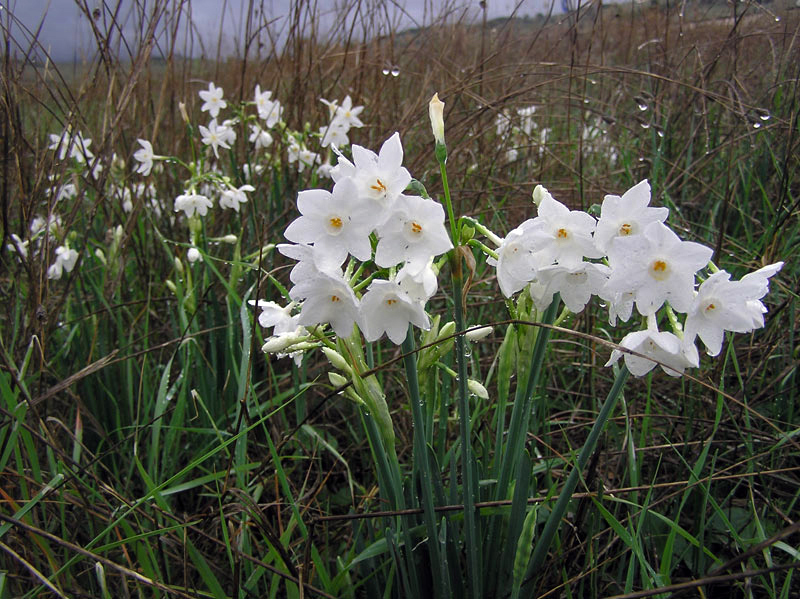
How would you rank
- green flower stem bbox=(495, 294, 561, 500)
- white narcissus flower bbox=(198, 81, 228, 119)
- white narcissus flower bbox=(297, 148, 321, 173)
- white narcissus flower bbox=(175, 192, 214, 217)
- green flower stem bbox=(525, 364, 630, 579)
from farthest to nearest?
white narcissus flower bbox=(198, 81, 228, 119) → white narcissus flower bbox=(297, 148, 321, 173) → white narcissus flower bbox=(175, 192, 214, 217) → green flower stem bbox=(495, 294, 561, 500) → green flower stem bbox=(525, 364, 630, 579)

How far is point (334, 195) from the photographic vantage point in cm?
96

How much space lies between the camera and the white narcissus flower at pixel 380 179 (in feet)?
3.20

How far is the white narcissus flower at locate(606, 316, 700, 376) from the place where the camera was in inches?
38.9

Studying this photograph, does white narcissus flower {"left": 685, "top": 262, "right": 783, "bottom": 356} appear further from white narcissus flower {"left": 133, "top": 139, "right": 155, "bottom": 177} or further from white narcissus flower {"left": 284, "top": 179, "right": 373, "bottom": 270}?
white narcissus flower {"left": 133, "top": 139, "right": 155, "bottom": 177}

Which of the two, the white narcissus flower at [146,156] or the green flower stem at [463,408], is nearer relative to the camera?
the green flower stem at [463,408]

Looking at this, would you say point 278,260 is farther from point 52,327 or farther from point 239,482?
point 239,482

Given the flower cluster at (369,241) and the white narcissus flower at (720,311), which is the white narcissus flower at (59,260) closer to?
the flower cluster at (369,241)

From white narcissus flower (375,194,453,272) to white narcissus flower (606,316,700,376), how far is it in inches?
14.5

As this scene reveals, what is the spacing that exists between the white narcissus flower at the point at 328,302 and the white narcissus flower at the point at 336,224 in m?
0.03

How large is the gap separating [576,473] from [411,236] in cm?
56

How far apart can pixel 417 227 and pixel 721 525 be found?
4.53 feet

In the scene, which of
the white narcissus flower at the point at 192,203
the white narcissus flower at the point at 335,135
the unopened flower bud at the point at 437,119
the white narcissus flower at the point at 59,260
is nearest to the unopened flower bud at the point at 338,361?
the unopened flower bud at the point at 437,119

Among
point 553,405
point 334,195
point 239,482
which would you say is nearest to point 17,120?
point 239,482

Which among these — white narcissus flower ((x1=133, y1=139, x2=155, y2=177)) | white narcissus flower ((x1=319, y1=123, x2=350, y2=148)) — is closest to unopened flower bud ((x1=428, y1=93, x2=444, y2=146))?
white narcissus flower ((x1=133, y1=139, x2=155, y2=177))
